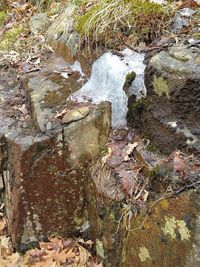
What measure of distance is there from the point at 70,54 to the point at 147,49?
125cm

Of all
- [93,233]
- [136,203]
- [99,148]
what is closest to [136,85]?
[99,148]

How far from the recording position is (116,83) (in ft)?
13.8

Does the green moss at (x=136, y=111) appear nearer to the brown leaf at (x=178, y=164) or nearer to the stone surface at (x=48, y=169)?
the stone surface at (x=48, y=169)

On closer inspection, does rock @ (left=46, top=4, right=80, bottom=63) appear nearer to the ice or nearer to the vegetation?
the vegetation

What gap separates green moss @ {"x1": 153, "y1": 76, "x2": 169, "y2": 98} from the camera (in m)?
3.49

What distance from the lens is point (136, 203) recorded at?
134 inches

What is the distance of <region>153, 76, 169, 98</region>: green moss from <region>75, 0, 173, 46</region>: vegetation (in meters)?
1.08

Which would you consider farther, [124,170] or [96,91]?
[96,91]

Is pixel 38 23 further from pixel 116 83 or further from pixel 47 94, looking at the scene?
pixel 116 83

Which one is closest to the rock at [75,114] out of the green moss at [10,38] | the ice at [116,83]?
the ice at [116,83]

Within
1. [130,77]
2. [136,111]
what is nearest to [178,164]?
[136,111]

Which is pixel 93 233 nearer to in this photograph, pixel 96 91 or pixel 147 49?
pixel 96 91

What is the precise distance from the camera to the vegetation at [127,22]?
4.53 m

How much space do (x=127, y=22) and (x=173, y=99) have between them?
155cm
